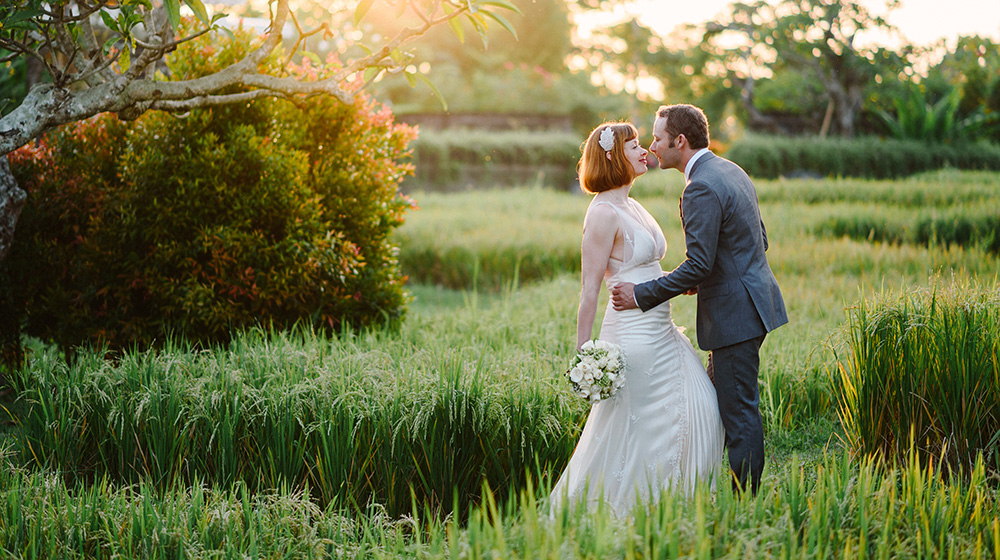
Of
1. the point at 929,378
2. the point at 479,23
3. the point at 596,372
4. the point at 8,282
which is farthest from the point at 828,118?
the point at 8,282

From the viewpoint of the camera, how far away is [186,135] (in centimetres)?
532

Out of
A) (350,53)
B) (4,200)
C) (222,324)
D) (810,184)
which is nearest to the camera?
(4,200)

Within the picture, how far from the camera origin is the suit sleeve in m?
3.08

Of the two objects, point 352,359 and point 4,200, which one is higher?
point 4,200

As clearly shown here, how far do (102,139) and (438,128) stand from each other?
A: 18.2 metres

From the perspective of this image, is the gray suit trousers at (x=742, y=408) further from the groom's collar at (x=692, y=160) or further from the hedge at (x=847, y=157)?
the hedge at (x=847, y=157)

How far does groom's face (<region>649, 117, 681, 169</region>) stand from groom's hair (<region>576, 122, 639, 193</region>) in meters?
0.11

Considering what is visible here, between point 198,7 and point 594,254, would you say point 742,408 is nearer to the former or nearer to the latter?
point 594,254

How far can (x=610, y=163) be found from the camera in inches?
129

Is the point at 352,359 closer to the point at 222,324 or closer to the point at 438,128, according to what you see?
the point at 222,324

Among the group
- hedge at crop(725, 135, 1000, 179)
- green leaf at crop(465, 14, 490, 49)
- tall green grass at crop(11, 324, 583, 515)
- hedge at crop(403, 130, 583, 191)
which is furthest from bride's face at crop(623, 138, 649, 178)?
hedge at crop(403, 130, 583, 191)

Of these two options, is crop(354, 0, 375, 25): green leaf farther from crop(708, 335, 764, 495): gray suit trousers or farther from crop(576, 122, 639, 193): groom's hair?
crop(708, 335, 764, 495): gray suit trousers

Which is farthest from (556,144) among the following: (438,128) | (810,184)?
(810,184)

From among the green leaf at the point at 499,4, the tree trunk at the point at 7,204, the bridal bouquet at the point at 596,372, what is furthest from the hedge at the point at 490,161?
the bridal bouquet at the point at 596,372
